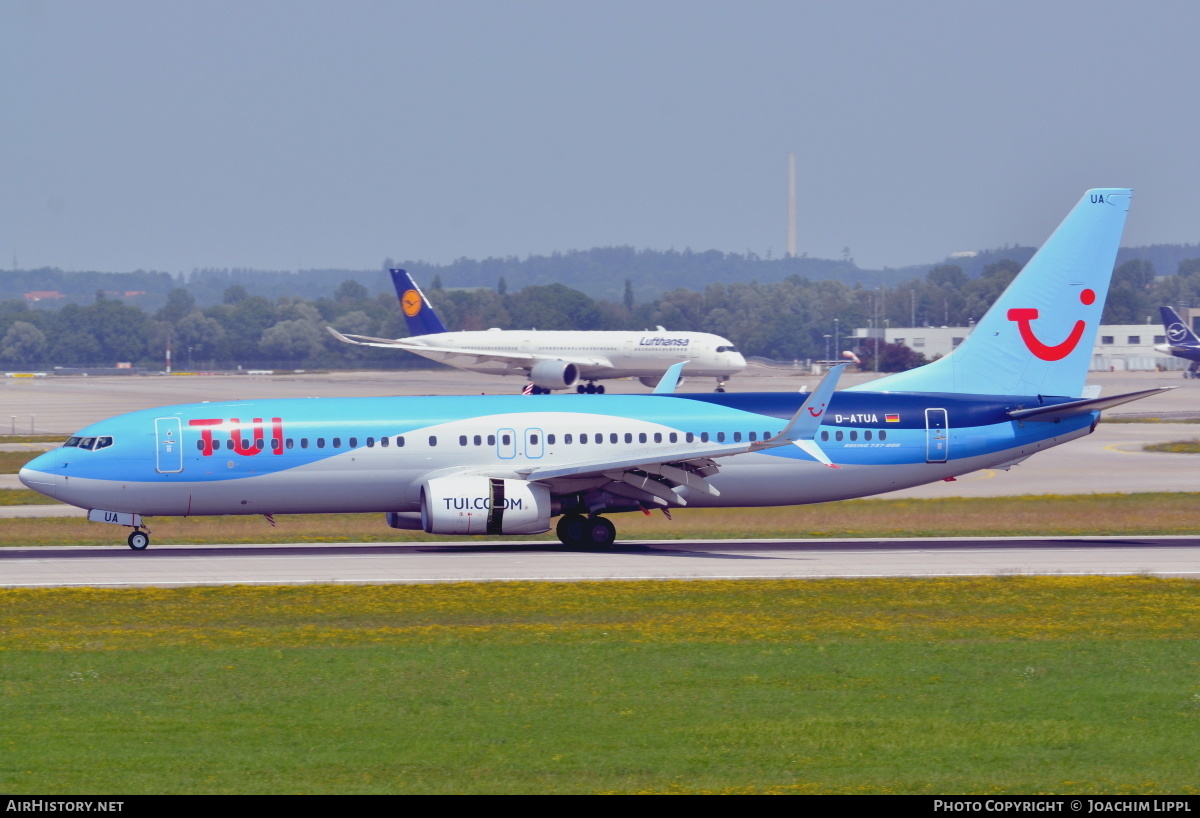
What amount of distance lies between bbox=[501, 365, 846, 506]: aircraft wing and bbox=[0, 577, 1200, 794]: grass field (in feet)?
19.5

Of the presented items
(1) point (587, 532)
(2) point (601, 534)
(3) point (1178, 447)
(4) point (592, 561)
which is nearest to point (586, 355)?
(3) point (1178, 447)

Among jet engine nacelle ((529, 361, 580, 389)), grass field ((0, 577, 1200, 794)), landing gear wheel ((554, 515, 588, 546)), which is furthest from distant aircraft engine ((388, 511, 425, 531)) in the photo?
jet engine nacelle ((529, 361, 580, 389))

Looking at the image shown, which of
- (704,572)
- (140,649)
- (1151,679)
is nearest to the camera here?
(1151,679)

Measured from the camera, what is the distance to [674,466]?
36219 mm

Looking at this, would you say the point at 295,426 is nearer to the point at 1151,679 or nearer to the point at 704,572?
the point at 704,572

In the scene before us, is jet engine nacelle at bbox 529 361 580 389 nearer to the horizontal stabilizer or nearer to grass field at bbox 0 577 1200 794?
the horizontal stabilizer

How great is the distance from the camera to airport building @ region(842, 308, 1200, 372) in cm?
17650

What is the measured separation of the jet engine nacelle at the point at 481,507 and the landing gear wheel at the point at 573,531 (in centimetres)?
182

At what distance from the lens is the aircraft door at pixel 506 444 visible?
122 feet

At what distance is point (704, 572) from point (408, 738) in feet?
51.0

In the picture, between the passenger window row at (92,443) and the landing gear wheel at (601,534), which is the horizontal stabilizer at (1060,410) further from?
the passenger window row at (92,443)

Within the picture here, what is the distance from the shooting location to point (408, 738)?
17016mm

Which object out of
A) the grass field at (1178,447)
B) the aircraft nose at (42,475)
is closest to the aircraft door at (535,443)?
the aircraft nose at (42,475)
